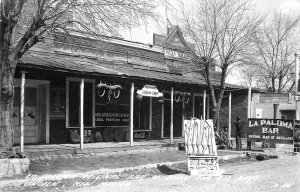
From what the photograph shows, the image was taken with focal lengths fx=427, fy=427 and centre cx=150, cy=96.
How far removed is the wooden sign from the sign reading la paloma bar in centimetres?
694

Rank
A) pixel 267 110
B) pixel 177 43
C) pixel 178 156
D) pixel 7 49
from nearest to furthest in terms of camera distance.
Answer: pixel 7 49 < pixel 178 156 < pixel 177 43 < pixel 267 110

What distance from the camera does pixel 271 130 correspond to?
60.5 feet

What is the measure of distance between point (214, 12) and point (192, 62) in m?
2.63

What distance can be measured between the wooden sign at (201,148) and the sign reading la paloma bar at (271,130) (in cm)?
694

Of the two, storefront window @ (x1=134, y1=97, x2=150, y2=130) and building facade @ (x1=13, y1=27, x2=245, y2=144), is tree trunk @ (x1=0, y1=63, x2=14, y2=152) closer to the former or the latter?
building facade @ (x1=13, y1=27, x2=245, y2=144)

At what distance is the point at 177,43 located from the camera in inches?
918

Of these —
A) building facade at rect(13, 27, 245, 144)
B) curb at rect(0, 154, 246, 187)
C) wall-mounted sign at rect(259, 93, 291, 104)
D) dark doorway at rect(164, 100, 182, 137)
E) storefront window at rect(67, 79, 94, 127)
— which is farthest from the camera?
dark doorway at rect(164, 100, 182, 137)

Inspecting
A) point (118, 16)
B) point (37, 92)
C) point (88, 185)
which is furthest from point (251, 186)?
point (37, 92)

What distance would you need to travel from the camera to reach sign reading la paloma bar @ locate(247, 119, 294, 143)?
59.3 ft

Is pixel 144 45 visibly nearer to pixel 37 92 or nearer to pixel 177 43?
pixel 177 43

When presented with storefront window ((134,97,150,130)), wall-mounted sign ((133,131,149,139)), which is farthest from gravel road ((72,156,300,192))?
storefront window ((134,97,150,130))

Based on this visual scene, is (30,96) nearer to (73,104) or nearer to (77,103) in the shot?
(73,104)

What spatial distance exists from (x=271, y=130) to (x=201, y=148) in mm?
7195

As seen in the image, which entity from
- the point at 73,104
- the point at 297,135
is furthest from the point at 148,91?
the point at 297,135
